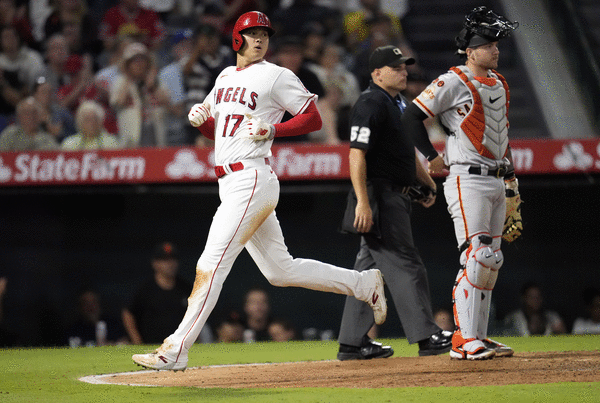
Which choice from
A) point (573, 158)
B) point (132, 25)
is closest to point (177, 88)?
point (132, 25)

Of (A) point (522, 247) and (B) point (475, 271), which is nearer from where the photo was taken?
Result: (B) point (475, 271)

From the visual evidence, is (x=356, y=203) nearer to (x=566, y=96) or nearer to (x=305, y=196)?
(x=305, y=196)

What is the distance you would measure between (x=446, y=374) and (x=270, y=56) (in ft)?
17.2

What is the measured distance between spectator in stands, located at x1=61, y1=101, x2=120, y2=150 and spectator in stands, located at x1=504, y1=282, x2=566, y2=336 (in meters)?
3.83

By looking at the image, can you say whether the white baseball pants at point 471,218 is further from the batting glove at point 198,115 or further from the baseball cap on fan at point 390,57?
the batting glove at point 198,115

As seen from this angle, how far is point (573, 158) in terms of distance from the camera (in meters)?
6.36

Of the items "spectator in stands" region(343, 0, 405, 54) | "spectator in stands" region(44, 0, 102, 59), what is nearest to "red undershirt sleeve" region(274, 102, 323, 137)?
"spectator in stands" region(343, 0, 405, 54)

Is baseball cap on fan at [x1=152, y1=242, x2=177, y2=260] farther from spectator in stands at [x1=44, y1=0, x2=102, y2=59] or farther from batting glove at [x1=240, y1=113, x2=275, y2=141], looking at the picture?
batting glove at [x1=240, y1=113, x2=275, y2=141]

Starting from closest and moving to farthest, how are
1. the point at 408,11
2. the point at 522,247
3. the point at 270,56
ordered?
the point at 522,247 < the point at 270,56 < the point at 408,11

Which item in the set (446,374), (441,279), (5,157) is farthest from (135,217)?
(446,374)

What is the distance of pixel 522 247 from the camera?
7.32 m

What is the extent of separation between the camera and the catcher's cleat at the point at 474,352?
3.80 m

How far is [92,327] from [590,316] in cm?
432

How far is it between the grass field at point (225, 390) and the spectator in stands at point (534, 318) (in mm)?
1406
